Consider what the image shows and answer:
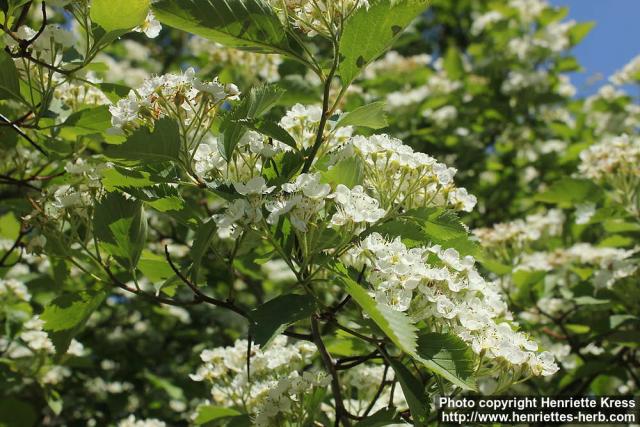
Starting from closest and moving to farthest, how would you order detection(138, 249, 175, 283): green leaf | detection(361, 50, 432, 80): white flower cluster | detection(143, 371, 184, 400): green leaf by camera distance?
detection(138, 249, 175, 283): green leaf < detection(143, 371, 184, 400): green leaf < detection(361, 50, 432, 80): white flower cluster

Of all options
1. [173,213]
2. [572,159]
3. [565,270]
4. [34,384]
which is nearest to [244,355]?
Answer: [173,213]

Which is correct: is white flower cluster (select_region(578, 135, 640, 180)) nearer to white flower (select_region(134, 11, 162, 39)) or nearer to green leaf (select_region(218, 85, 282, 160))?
green leaf (select_region(218, 85, 282, 160))

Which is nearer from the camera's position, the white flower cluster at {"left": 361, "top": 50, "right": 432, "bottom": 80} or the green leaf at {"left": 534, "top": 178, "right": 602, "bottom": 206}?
the green leaf at {"left": 534, "top": 178, "right": 602, "bottom": 206}

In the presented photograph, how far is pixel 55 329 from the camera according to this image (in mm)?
1641

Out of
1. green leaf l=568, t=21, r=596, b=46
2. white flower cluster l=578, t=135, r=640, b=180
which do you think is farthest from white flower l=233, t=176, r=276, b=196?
green leaf l=568, t=21, r=596, b=46

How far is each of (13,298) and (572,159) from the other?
3.41 meters

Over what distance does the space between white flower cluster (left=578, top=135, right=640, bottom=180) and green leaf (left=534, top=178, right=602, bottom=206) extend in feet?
0.15

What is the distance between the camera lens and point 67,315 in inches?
65.0

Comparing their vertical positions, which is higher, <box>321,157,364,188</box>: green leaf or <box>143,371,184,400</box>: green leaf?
<box>321,157,364,188</box>: green leaf

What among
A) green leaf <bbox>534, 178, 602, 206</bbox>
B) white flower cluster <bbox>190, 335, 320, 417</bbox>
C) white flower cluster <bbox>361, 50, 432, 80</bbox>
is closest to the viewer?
white flower cluster <bbox>190, 335, 320, 417</bbox>

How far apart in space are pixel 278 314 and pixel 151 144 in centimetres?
42

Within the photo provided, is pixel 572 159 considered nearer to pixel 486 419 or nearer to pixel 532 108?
pixel 532 108

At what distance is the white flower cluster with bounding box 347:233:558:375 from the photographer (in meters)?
1.38

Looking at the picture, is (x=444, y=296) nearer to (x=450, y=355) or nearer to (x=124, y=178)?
(x=450, y=355)
